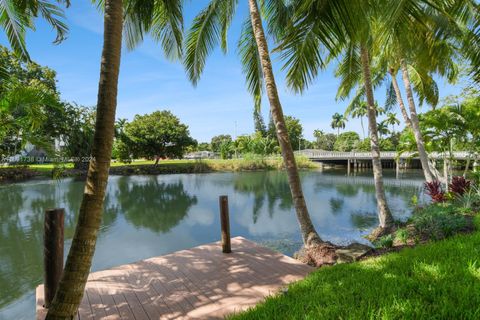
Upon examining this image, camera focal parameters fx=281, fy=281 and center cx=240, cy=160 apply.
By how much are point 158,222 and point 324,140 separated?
5720cm

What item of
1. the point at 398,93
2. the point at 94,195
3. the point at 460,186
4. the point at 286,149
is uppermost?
the point at 398,93

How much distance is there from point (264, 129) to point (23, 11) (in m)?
48.9

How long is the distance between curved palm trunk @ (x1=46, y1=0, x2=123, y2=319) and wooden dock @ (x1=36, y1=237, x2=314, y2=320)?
1.38 m

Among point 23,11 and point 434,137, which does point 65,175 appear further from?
point 434,137

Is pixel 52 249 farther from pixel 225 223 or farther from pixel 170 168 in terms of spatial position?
pixel 170 168

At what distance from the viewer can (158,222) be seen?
10.1m

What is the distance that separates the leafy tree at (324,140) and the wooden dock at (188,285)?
59.9 meters

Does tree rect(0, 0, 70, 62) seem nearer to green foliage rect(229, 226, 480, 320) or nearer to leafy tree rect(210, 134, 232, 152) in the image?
green foliage rect(229, 226, 480, 320)

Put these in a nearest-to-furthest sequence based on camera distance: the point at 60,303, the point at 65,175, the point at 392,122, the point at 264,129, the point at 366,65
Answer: the point at 60,303 → the point at 366,65 → the point at 65,175 → the point at 392,122 → the point at 264,129

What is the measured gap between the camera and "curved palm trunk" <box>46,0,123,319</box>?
6.41ft

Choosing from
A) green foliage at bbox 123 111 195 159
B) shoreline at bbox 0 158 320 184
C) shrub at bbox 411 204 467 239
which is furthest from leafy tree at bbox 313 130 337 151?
shrub at bbox 411 204 467 239

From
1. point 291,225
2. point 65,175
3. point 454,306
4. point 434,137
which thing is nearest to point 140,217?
point 291,225

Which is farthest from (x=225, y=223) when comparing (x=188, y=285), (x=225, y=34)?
(x=225, y=34)

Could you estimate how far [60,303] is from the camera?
195 cm
